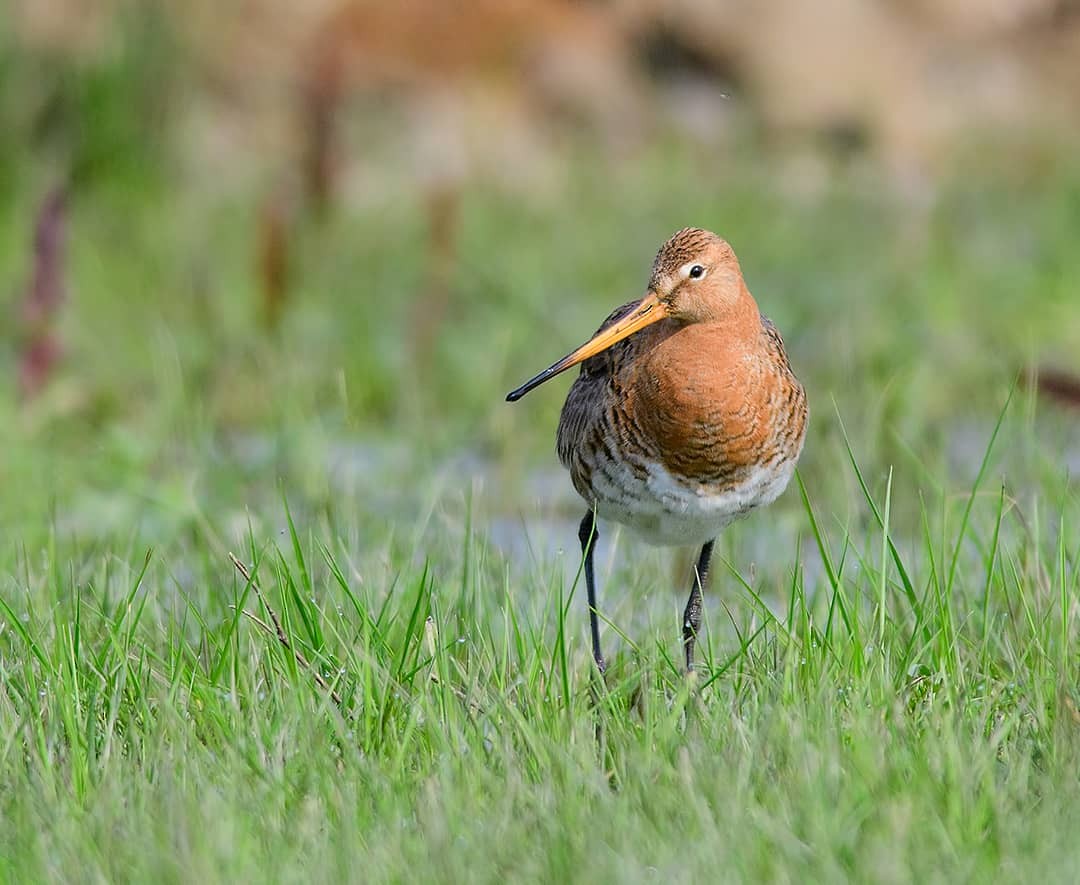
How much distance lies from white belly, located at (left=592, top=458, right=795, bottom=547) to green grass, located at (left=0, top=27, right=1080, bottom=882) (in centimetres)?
13

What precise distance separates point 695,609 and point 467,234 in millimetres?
4035

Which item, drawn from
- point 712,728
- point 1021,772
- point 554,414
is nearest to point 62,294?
point 554,414

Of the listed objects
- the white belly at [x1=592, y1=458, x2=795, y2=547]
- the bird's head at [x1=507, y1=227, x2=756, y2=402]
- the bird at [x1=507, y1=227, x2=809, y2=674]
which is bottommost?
the white belly at [x1=592, y1=458, x2=795, y2=547]

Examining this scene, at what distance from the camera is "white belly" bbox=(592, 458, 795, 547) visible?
11.4 feet

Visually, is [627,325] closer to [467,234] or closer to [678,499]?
[678,499]

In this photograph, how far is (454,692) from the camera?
120 inches

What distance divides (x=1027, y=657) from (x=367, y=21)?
6236 millimetres

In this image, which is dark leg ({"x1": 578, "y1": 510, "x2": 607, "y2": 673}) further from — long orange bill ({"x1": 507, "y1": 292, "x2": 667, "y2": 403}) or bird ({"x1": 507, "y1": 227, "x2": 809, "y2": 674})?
long orange bill ({"x1": 507, "y1": 292, "x2": 667, "y2": 403})

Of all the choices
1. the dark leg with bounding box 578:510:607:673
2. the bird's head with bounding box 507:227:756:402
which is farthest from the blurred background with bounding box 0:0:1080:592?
the bird's head with bounding box 507:227:756:402

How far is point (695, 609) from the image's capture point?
144 inches

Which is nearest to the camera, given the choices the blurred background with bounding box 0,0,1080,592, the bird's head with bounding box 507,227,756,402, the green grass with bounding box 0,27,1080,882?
the green grass with bounding box 0,27,1080,882

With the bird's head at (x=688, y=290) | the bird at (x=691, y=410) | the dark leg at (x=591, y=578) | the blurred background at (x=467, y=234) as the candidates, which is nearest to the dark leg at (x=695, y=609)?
the bird at (x=691, y=410)

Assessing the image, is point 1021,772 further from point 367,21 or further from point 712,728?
point 367,21

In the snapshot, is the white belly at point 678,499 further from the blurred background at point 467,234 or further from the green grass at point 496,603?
the blurred background at point 467,234
